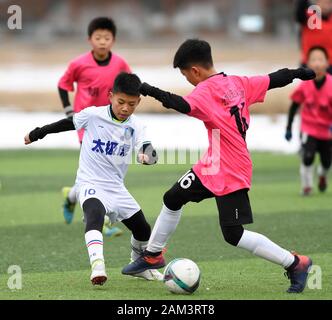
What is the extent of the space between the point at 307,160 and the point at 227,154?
6.76 metres

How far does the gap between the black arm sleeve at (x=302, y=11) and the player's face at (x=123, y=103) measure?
859 centimetres

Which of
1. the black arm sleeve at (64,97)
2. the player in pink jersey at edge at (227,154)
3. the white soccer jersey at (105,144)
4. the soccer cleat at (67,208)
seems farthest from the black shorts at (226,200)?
the black arm sleeve at (64,97)

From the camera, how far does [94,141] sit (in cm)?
919

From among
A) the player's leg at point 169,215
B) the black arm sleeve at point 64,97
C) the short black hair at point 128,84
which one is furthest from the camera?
the black arm sleeve at point 64,97

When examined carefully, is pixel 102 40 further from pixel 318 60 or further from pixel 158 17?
pixel 158 17

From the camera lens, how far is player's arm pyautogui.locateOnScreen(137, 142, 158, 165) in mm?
8461

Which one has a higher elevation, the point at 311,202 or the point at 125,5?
the point at 125,5

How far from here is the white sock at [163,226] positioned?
29.1 ft

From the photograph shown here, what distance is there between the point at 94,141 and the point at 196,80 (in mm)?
1086

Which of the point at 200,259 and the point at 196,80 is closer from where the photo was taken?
the point at 196,80

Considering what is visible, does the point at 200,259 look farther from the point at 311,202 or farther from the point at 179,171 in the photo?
the point at 179,171

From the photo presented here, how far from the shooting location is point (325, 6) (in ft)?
57.0

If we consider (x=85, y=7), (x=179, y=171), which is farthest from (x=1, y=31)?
(x=179, y=171)

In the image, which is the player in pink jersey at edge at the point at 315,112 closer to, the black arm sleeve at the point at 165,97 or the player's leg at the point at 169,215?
the player's leg at the point at 169,215
